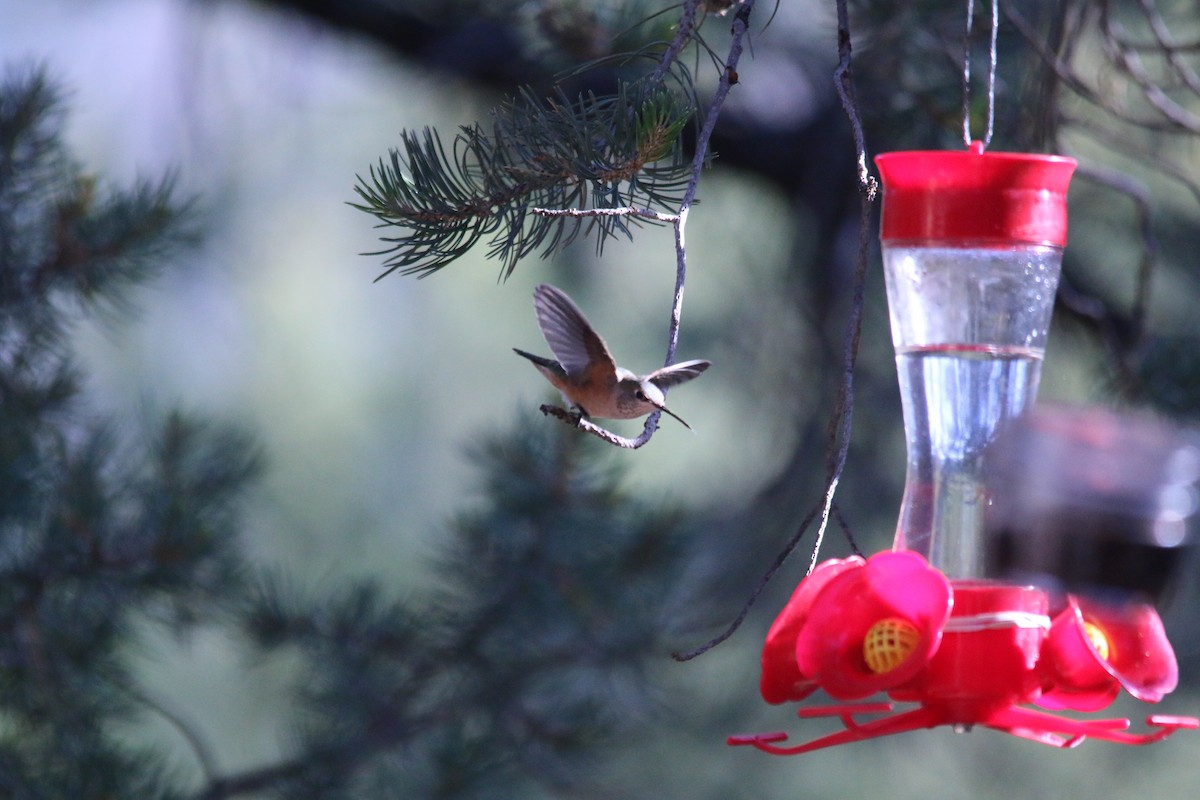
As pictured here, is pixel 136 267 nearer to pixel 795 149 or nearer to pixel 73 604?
pixel 73 604

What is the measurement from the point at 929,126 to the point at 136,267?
4.08ft

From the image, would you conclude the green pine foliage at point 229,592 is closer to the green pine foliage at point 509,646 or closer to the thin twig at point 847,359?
the green pine foliage at point 509,646

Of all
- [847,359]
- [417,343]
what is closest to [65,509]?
[847,359]

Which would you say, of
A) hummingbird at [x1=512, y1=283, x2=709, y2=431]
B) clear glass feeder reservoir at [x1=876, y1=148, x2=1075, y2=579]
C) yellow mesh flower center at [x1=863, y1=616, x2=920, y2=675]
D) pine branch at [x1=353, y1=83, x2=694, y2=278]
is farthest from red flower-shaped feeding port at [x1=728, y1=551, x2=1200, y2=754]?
pine branch at [x1=353, y1=83, x2=694, y2=278]

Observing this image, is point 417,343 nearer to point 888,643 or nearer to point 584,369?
point 584,369

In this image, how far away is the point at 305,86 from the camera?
9.36 ft

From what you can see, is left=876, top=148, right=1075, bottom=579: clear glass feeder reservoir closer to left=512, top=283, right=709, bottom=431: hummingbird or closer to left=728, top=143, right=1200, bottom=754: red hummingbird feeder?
left=728, top=143, right=1200, bottom=754: red hummingbird feeder

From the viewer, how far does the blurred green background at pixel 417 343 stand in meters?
2.72

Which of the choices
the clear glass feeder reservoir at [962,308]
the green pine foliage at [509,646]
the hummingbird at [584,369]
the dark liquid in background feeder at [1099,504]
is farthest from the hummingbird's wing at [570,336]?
the green pine foliage at [509,646]

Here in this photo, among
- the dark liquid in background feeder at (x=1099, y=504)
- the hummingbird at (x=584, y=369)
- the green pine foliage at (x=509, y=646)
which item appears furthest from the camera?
the green pine foliage at (x=509, y=646)

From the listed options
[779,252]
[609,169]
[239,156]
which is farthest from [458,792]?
[239,156]

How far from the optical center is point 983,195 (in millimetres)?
1039

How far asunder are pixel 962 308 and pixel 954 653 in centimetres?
40

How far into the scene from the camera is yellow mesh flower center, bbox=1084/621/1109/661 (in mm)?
1028
